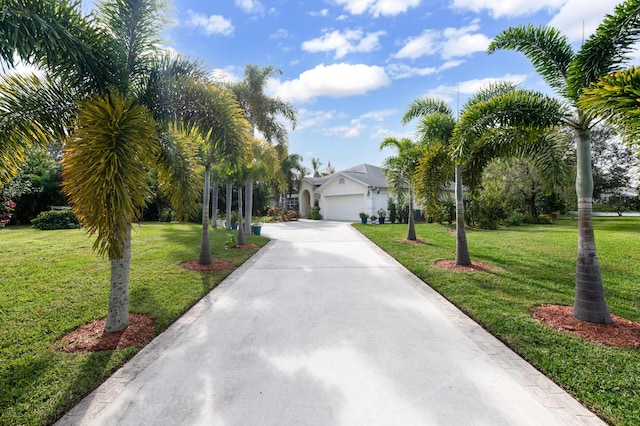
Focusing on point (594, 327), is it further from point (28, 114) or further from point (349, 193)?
point (349, 193)

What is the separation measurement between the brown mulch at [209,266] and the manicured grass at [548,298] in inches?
209

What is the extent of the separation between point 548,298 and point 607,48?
13.9ft

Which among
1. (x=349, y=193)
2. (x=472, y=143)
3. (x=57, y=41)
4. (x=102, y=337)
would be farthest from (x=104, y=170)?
(x=349, y=193)

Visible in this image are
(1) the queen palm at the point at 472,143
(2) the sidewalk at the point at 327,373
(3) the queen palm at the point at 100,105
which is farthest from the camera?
(1) the queen palm at the point at 472,143

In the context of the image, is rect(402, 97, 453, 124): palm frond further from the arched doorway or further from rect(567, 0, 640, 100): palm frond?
the arched doorway

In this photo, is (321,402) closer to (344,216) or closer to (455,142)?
(455,142)

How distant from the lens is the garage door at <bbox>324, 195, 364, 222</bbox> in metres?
24.3

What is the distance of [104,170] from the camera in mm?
2922

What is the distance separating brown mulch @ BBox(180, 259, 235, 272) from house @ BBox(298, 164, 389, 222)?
1611cm

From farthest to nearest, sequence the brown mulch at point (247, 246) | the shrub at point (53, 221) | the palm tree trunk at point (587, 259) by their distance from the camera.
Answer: the shrub at point (53, 221), the brown mulch at point (247, 246), the palm tree trunk at point (587, 259)

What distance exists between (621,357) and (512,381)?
158cm

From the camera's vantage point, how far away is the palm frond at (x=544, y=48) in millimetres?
4559

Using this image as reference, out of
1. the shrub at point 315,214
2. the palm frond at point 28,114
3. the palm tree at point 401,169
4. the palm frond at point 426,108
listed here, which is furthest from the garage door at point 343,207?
the palm frond at point 28,114

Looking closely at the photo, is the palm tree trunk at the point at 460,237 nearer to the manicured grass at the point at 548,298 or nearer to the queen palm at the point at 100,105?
the manicured grass at the point at 548,298
